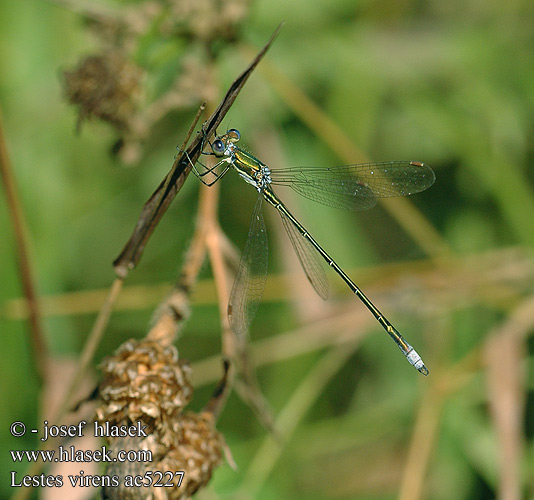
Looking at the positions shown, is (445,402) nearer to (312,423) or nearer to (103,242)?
(312,423)

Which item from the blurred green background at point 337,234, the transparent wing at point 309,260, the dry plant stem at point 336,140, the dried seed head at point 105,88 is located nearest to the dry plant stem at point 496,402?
the blurred green background at point 337,234

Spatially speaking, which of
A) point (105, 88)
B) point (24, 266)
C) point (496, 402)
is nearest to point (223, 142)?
point (105, 88)

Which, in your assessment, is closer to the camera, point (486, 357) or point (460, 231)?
point (486, 357)

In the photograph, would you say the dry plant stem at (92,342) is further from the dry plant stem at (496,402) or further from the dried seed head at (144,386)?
the dry plant stem at (496,402)

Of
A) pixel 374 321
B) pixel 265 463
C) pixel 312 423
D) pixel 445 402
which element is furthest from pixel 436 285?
pixel 265 463

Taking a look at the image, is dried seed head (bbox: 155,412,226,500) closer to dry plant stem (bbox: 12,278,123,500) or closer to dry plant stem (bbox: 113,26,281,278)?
dry plant stem (bbox: 12,278,123,500)

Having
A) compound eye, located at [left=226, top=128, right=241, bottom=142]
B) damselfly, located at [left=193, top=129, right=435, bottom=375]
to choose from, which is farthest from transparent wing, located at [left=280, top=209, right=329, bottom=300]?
compound eye, located at [left=226, top=128, right=241, bottom=142]

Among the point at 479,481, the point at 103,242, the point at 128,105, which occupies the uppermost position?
the point at 103,242

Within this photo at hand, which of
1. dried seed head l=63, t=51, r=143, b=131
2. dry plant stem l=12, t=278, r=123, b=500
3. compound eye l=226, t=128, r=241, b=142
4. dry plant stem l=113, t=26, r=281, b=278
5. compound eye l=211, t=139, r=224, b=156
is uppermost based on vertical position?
dried seed head l=63, t=51, r=143, b=131
